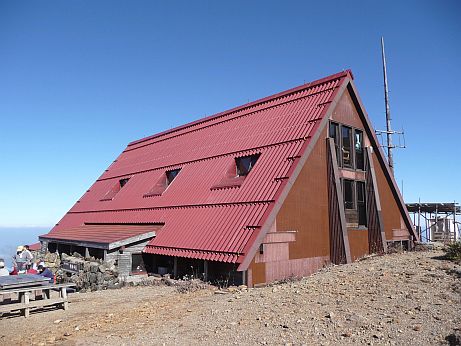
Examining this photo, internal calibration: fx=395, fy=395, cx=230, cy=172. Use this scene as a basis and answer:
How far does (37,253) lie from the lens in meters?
25.9

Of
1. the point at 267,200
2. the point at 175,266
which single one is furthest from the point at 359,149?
the point at 175,266

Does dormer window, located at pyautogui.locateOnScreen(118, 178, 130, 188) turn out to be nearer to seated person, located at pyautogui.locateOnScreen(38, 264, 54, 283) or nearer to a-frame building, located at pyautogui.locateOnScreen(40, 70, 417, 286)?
a-frame building, located at pyautogui.locateOnScreen(40, 70, 417, 286)

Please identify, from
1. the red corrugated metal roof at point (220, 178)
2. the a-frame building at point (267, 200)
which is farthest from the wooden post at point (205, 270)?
the red corrugated metal roof at point (220, 178)

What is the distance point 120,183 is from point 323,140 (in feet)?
53.9

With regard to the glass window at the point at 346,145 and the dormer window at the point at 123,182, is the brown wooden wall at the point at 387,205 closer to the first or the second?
the glass window at the point at 346,145

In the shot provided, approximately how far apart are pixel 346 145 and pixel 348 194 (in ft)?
8.00

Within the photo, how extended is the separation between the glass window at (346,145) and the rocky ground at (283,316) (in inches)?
288

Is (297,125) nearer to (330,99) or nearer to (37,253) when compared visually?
(330,99)

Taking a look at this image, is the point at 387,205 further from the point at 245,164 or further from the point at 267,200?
the point at 267,200

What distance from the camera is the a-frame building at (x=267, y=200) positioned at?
1494cm

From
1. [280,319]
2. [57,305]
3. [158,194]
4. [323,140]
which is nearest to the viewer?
[280,319]

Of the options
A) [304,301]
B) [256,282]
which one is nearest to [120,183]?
[256,282]

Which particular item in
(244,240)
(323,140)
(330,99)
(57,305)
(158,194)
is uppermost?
(330,99)

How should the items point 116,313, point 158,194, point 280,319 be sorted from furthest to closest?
point 158,194, point 116,313, point 280,319
